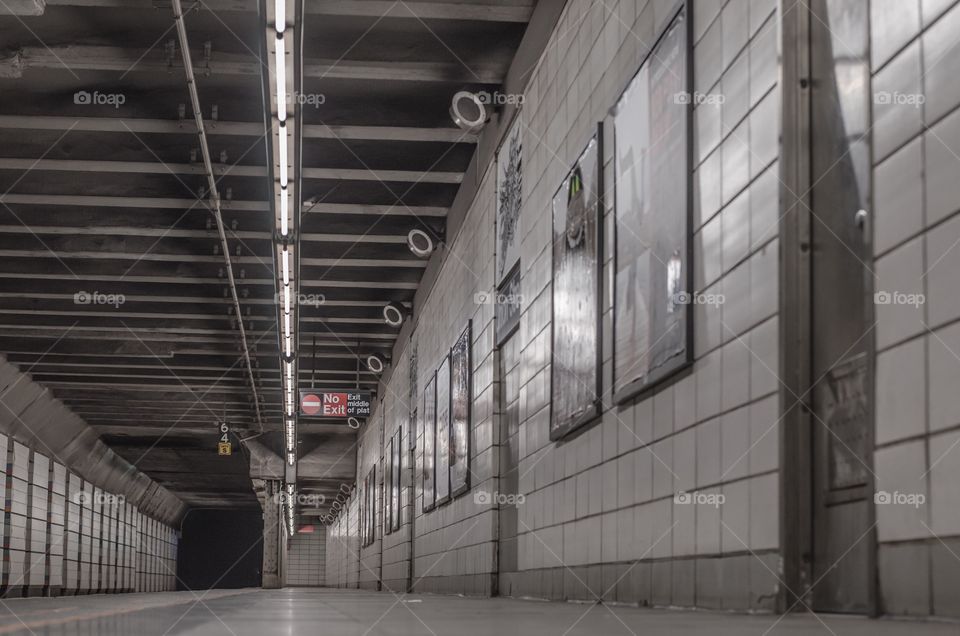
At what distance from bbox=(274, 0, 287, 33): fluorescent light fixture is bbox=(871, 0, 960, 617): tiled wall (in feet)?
13.3

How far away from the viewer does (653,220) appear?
20.1 ft

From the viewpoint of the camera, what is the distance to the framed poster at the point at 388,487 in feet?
74.6

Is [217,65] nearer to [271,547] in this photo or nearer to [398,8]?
[398,8]

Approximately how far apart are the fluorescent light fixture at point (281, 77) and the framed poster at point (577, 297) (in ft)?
6.73

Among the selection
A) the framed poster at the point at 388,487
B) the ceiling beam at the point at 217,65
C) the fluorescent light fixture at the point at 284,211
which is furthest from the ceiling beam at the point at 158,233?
the framed poster at the point at 388,487

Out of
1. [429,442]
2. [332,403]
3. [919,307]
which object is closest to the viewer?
[919,307]

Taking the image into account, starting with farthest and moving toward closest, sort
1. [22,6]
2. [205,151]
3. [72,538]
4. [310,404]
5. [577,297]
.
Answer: [72,538]
[310,404]
[205,151]
[22,6]
[577,297]

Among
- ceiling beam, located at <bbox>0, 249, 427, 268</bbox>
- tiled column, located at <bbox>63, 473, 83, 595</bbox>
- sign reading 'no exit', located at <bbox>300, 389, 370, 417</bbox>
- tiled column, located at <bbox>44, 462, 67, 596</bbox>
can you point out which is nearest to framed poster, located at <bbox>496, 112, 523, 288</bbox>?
ceiling beam, located at <bbox>0, 249, 427, 268</bbox>

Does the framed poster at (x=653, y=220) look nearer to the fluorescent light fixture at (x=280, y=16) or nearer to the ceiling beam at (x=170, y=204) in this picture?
the fluorescent light fixture at (x=280, y=16)

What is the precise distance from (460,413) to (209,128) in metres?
4.11

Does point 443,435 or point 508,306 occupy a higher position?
point 508,306

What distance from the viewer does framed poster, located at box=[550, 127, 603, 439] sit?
7.30 metres

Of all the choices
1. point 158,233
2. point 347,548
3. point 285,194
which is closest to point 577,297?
point 285,194

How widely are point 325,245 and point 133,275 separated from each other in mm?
3234
